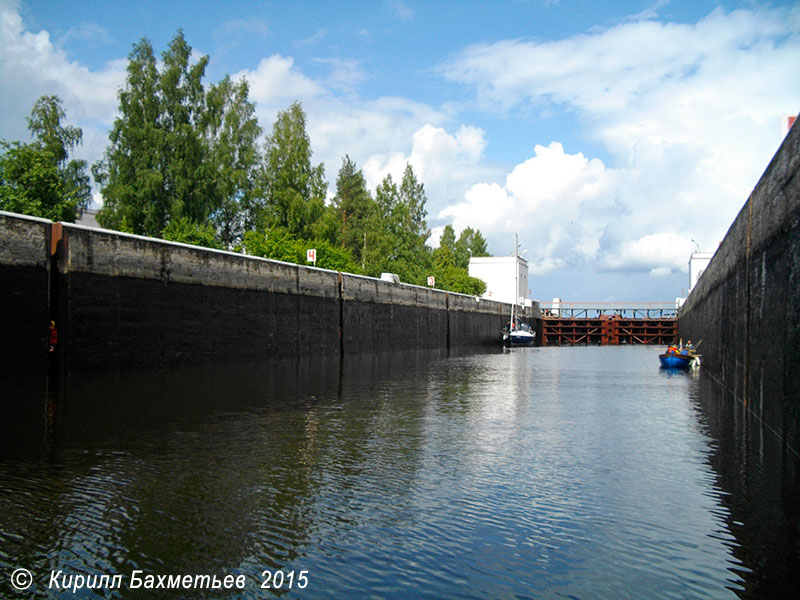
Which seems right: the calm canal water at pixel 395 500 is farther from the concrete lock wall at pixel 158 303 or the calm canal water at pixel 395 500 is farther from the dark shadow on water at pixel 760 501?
the concrete lock wall at pixel 158 303

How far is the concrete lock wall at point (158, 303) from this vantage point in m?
16.5

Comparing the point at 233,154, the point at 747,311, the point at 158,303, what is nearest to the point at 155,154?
the point at 233,154

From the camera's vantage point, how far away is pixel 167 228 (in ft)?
134

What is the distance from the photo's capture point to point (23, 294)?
53.5 feet

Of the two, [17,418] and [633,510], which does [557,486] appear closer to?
[633,510]

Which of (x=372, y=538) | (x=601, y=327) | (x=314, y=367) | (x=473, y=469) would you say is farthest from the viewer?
(x=601, y=327)

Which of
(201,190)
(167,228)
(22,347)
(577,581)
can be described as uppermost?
(201,190)

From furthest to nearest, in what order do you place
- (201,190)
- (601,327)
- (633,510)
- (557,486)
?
(601,327) < (201,190) < (557,486) < (633,510)

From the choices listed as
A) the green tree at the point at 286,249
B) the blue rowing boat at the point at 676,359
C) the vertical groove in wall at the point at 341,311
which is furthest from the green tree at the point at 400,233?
the blue rowing boat at the point at 676,359

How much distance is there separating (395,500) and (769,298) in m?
6.89

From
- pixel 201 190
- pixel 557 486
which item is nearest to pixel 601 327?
pixel 201 190

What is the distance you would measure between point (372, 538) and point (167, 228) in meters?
38.0

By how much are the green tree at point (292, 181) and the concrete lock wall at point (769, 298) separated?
115ft

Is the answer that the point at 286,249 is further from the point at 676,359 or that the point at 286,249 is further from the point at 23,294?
the point at 23,294
